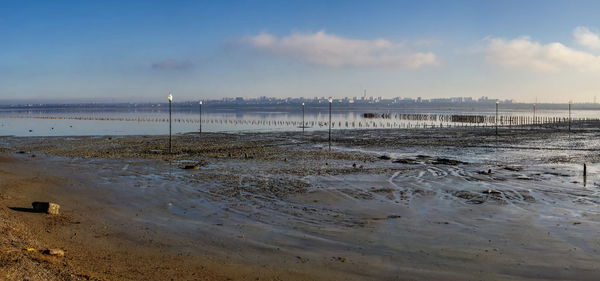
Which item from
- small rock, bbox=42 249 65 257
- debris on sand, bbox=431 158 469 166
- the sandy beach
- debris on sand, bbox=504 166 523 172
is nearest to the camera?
the sandy beach

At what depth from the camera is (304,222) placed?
14281 mm

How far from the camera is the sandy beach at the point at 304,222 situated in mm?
10227

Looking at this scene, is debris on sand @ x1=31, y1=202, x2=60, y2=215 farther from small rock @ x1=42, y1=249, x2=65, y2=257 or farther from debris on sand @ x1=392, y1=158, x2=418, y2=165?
debris on sand @ x1=392, y1=158, x2=418, y2=165

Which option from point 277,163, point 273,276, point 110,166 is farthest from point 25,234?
point 277,163

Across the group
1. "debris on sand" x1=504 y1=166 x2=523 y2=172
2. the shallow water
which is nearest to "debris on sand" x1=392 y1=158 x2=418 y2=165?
"debris on sand" x1=504 y1=166 x2=523 y2=172

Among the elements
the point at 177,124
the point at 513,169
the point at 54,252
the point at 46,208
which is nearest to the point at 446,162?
the point at 513,169

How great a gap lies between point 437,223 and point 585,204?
6.15m

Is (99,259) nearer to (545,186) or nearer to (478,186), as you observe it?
(478,186)

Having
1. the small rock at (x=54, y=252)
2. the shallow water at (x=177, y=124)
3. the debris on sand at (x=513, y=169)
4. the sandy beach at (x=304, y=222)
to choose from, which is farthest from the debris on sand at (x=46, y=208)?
the shallow water at (x=177, y=124)

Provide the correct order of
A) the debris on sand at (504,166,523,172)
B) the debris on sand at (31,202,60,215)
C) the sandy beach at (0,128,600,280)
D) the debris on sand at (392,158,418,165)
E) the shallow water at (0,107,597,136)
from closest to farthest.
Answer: the sandy beach at (0,128,600,280)
the debris on sand at (31,202,60,215)
the debris on sand at (504,166,523,172)
the debris on sand at (392,158,418,165)
the shallow water at (0,107,597,136)

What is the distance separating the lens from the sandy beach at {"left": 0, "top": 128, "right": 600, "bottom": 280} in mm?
10227

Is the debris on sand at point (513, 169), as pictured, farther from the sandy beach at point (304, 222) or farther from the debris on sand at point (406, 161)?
the debris on sand at point (406, 161)

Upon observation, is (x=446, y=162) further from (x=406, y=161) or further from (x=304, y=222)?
(x=304, y=222)

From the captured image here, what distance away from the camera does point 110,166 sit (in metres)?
27.9
